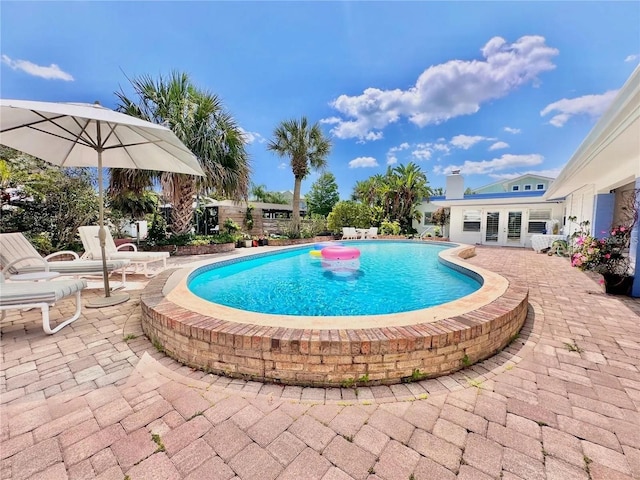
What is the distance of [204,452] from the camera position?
5.30ft

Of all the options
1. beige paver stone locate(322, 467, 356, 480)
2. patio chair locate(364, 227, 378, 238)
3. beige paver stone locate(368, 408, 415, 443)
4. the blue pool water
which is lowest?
the blue pool water

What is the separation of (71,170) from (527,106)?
2218 centimetres

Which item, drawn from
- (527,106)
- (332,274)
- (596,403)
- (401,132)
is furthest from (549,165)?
(596,403)

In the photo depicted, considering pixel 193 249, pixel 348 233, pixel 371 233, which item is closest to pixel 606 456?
pixel 193 249

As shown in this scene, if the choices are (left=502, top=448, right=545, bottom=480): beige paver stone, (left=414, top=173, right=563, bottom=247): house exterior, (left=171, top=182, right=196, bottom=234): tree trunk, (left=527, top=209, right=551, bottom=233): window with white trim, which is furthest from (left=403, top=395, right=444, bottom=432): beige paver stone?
(left=527, top=209, right=551, bottom=233): window with white trim

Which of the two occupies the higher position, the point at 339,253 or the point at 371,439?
the point at 339,253

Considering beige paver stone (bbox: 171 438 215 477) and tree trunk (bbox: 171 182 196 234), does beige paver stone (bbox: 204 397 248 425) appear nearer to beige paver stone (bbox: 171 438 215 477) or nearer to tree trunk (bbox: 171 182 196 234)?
beige paver stone (bbox: 171 438 215 477)

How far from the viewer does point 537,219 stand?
15.4 meters

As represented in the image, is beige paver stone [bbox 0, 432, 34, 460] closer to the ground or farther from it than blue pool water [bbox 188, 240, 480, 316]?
farther from it

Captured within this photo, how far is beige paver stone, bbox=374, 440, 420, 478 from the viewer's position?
148cm

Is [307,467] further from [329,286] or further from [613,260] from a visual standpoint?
[613,260]

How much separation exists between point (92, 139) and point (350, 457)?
581 cm

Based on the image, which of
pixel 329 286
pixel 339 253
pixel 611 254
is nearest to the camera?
pixel 611 254

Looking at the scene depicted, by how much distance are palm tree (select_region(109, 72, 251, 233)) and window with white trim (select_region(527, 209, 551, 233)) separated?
15.8 metres
